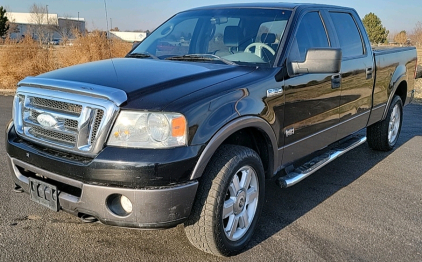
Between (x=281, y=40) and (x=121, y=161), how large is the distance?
195 cm

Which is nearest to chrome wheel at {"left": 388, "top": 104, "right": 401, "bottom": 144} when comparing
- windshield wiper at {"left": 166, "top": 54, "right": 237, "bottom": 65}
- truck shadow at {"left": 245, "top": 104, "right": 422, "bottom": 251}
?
truck shadow at {"left": 245, "top": 104, "right": 422, "bottom": 251}

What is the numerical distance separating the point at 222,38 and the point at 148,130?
1.75m

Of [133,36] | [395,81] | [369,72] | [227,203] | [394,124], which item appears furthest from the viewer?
[133,36]

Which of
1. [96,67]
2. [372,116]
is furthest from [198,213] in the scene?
[372,116]

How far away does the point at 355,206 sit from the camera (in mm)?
4090

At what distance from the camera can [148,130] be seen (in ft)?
8.46

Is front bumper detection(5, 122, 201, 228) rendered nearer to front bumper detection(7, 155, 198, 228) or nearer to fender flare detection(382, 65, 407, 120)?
front bumper detection(7, 155, 198, 228)

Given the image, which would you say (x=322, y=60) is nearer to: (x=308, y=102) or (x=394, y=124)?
(x=308, y=102)

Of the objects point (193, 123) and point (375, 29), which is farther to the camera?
point (375, 29)

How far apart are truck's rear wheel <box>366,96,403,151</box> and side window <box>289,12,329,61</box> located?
2.15 meters

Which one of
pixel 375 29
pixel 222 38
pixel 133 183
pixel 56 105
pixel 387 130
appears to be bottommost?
pixel 387 130

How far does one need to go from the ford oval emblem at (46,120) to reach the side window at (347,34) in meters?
3.14

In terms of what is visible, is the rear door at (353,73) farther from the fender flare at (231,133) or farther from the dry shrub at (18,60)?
the dry shrub at (18,60)

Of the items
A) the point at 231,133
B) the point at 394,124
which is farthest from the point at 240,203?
the point at 394,124
